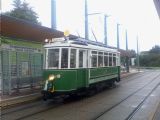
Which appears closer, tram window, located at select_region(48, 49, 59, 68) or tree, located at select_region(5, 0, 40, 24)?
tram window, located at select_region(48, 49, 59, 68)

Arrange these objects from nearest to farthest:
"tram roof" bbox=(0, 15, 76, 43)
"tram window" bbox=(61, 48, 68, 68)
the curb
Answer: the curb, "tram window" bbox=(61, 48, 68, 68), "tram roof" bbox=(0, 15, 76, 43)

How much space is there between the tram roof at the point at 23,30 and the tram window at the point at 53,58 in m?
2.56

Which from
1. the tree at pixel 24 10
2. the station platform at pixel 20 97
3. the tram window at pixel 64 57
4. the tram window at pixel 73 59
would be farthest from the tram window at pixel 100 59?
the tree at pixel 24 10

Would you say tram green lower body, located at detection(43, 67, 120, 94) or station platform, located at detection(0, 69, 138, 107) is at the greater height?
tram green lower body, located at detection(43, 67, 120, 94)

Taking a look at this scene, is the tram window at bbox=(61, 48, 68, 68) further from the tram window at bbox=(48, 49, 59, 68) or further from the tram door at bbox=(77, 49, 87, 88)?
the tram door at bbox=(77, 49, 87, 88)

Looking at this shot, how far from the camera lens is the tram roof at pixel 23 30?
16.7 metres

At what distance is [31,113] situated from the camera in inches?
497

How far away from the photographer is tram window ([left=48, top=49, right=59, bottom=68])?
51.8 feet

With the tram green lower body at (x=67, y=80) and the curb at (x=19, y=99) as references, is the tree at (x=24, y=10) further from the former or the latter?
the tram green lower body at (x=67, y=80)

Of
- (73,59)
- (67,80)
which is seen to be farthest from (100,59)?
(67,80)

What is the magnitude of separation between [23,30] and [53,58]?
10.7 ft

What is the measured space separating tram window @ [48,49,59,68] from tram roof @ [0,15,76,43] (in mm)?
2560

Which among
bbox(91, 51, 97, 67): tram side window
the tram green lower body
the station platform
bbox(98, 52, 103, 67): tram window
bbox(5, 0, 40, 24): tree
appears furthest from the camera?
bbox(5, 0, 40, 24): tree

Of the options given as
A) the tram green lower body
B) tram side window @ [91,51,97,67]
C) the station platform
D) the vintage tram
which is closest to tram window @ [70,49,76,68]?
the vintage tram
